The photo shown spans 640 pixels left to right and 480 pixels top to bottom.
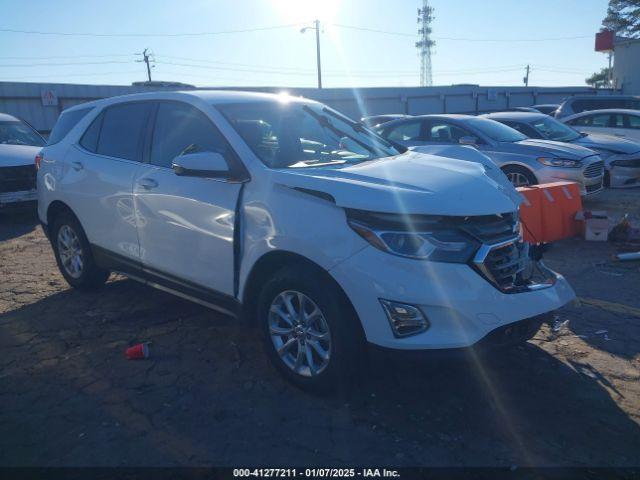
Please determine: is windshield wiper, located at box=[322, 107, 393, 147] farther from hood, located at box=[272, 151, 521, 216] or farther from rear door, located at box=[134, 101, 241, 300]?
rear door, located at box=[134, 101, 241, 300]

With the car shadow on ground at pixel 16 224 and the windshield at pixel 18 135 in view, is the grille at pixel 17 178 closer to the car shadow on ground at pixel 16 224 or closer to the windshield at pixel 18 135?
the car shadow on ground at pixel 16 224

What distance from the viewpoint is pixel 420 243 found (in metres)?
3.00

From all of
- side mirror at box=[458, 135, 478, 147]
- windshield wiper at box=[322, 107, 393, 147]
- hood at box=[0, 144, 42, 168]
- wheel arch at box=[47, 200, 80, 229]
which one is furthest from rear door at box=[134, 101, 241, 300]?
hood at box=[0, 144, 42, 168]

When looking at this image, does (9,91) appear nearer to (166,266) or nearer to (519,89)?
(166,266)

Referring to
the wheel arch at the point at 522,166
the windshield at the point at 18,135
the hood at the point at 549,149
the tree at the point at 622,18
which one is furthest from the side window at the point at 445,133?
the tree at the point at 622,18

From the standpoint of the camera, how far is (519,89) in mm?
34531

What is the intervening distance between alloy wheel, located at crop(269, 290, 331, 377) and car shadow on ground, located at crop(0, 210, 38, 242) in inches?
252

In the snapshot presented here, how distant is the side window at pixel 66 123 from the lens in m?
5.45

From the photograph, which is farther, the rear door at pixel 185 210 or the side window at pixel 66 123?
the side window at pixel 66 123

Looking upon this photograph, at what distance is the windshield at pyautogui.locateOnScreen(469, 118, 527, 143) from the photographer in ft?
30.7

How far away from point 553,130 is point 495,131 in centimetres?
201

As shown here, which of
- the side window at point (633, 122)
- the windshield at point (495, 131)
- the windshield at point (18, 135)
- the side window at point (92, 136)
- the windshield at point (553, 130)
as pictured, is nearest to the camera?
the side window at point (92, 136)

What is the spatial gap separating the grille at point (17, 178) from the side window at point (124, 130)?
5.06 meters

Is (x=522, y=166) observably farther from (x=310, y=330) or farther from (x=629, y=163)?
(x=310, y=330)
